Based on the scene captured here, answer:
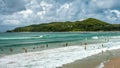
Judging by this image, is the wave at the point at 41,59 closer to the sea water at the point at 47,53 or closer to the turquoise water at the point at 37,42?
the sea water at the point at 47,53

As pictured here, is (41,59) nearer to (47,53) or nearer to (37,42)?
(47,53)

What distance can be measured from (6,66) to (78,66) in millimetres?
6372

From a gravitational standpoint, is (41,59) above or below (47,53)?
above

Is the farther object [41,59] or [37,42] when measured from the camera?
[37,42]

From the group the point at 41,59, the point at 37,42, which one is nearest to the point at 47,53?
the point at 41,59

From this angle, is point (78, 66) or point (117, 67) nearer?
point (117, 67)

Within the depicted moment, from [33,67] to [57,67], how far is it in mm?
2039

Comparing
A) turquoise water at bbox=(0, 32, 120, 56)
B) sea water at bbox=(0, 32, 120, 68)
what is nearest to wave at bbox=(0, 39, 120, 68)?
sea water at bbox=(0, 32, 120, 68)

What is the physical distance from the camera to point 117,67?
64.4 ft

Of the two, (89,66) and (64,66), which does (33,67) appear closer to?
(64,66)

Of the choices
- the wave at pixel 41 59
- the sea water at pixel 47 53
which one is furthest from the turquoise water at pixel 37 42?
the wave at pixel 41 59

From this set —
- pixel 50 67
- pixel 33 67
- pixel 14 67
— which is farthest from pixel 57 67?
pixel 14 67

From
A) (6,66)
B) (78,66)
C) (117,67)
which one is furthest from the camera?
(6,66)

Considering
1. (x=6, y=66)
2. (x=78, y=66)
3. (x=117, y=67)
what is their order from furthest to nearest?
(x=6, y=66) → (x=78, y=66) → (x=117, y=67)
